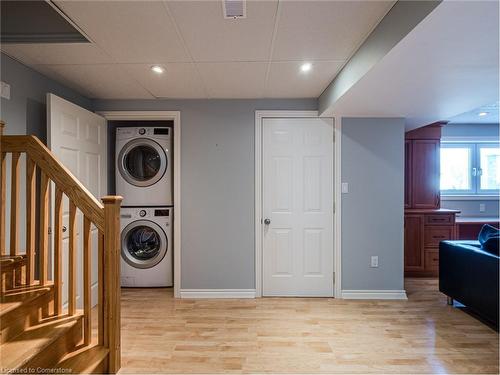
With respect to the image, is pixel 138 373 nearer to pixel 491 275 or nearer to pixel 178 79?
pixel 178 79

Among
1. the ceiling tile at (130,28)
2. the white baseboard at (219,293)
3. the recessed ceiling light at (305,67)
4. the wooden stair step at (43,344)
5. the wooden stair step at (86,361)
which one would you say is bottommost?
the white baseboard at (219,293)

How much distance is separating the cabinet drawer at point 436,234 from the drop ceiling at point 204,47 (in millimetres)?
2591

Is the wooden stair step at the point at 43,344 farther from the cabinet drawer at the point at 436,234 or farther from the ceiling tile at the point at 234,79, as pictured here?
the cabinet drawer at the point at 436,234

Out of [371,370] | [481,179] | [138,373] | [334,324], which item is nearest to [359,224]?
[334,324]

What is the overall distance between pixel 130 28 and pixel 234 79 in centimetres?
106

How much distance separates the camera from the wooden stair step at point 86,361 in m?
1.67

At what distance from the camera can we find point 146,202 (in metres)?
3.66

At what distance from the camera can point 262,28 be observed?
181cm

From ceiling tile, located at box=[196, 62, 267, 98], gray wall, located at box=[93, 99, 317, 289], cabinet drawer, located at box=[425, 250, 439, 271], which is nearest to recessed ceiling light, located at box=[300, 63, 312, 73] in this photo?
ceiling tile, located at box=[196, 62, 267, 98]

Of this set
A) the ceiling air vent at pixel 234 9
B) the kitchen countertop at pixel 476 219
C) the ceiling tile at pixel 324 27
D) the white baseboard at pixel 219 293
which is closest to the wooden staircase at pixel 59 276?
the ceiling air vent at pixel 234 9

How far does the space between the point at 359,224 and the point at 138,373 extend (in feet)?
8.26

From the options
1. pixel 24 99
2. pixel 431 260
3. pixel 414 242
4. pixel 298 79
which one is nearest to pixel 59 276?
pixel 24 99

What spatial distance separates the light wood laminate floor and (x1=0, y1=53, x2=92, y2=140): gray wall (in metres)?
1.89

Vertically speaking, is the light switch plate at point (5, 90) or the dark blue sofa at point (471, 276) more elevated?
the light switch plate at point (5, 90)
